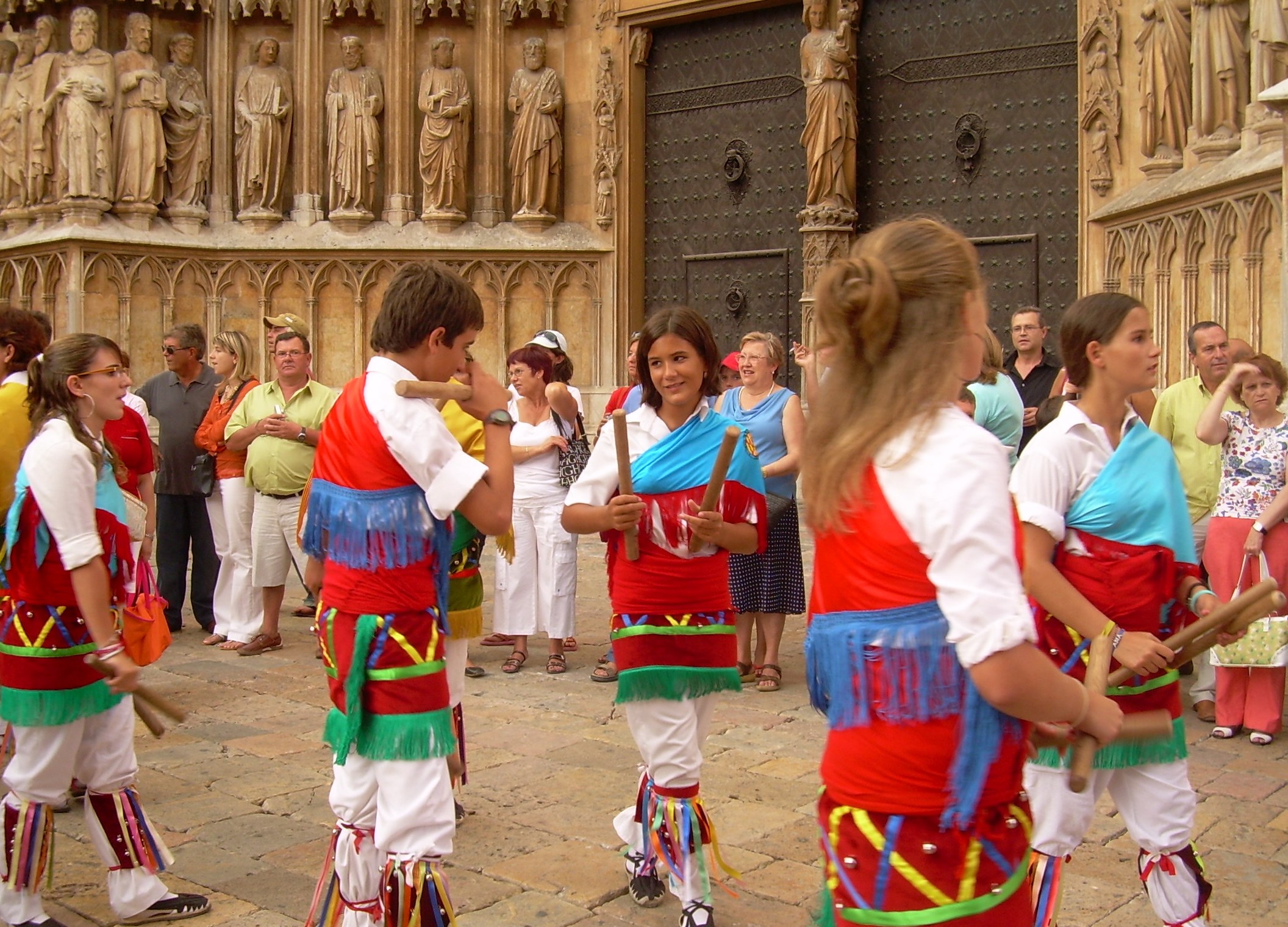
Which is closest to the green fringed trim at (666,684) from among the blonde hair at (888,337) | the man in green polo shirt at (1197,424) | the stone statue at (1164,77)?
the blonde hair at (888,337)

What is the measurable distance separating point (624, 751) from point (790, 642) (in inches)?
97.1

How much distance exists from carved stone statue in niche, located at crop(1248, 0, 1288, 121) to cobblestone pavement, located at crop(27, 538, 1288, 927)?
14.9 feet

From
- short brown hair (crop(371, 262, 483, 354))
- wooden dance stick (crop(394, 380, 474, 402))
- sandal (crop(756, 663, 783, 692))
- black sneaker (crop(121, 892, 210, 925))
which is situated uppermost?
short brown hair (crop(371, 262, 483, 354))

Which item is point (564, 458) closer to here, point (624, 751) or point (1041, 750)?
point (624, 751)

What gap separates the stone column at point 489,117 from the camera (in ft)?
44.1

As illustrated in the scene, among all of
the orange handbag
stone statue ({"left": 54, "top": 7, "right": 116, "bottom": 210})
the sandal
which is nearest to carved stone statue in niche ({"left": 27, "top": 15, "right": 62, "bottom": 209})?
stone statue ({"left": 54, "top": 7, "right": 116, "bottom": 210})

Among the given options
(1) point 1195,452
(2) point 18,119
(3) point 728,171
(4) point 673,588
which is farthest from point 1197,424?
(2) point 18,119

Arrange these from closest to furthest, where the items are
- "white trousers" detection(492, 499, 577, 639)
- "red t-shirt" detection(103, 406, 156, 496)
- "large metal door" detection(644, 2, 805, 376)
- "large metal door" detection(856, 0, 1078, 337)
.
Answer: "red t-shirt" detection(103, 406, 156, 496) → "white trousers" detection(492, 499, 577, 639) → "large metal door" detection(856, 0, 1078, 337) → "large metal door" detection(644, 2, 805, 376)

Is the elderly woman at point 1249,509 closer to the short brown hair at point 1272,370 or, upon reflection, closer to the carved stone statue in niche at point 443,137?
the short brown hair at point 1272,370

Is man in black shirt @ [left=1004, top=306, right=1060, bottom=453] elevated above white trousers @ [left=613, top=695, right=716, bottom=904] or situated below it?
above

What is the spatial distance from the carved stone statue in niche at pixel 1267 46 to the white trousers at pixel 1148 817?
627cm

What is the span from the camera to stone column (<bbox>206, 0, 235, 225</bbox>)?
1359 centimetres

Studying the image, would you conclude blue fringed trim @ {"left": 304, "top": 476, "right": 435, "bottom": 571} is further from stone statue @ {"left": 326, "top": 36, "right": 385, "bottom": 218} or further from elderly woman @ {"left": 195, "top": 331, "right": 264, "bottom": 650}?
stone statue @ {"left": 326, "top": 36, "right": 385, "bottom": 218}

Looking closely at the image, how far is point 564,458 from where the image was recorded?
730 cm
